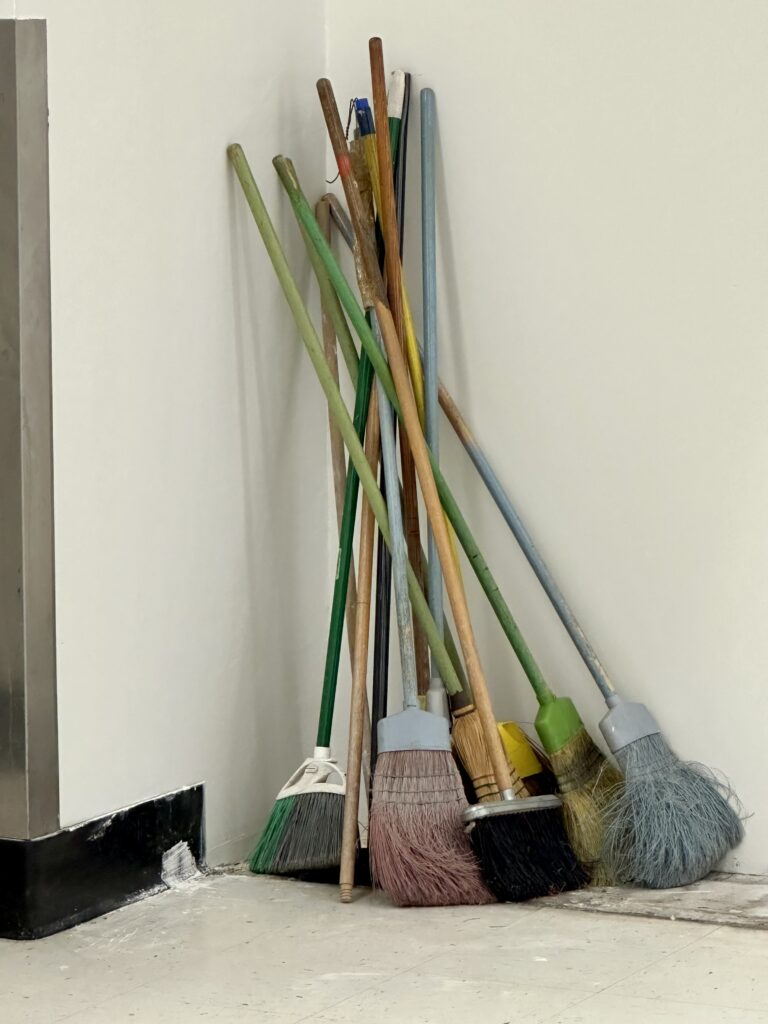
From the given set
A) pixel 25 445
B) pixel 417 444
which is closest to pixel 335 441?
pixel 417 444

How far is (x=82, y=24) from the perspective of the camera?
205 cm

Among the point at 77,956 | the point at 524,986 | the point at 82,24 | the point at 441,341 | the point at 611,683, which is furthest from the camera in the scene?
the point at 441,341

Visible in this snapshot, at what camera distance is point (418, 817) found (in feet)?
7.00

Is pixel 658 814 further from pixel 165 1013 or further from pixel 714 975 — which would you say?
pixel 165 1013

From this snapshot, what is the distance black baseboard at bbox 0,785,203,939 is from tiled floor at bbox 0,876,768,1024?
32 mm

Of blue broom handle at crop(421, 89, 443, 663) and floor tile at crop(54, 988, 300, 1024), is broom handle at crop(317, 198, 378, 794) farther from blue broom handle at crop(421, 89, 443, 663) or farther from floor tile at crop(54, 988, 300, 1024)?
floor tile at crop(54, 988, 300, 1024)

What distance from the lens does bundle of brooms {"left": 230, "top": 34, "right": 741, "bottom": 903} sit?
2.13 m

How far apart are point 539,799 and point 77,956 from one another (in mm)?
723

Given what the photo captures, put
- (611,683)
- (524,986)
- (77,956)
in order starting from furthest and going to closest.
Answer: (611,683) < (77,956) < (524,986)

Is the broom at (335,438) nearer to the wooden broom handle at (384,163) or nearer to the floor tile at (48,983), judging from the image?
the wooden broom handle at (384,163)

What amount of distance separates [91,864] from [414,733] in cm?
52

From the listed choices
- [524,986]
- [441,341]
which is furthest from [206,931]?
[441,341]

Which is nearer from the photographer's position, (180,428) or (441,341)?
(180,428)

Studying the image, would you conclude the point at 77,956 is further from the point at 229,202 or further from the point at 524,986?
the point at 229,202
